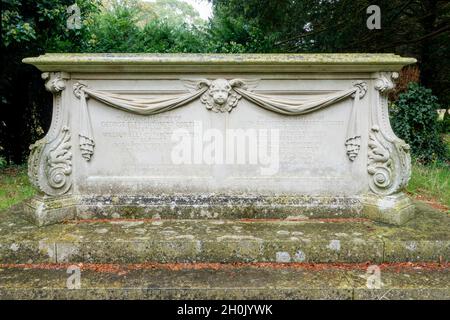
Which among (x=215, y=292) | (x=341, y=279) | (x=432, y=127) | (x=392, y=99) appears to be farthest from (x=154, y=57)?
(x=392, y=99)

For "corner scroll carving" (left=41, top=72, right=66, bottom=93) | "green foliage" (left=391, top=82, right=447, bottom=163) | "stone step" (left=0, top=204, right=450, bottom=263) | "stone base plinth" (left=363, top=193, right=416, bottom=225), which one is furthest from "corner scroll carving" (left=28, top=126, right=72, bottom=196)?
"green foliage" (left=391, top=82, right=447, bottom=163)

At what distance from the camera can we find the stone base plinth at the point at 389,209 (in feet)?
11.5

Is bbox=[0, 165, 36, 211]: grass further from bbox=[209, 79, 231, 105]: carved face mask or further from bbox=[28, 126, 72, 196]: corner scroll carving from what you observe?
bbox=[209, 79, 231, 105]: carved face mask

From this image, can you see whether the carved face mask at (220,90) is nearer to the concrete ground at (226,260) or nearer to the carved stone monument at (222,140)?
the carved stone monument at (222,140)

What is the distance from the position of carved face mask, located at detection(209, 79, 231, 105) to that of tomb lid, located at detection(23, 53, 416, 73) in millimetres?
120

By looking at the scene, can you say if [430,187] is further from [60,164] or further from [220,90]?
[60,164]

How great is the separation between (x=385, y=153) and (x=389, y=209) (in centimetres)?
52

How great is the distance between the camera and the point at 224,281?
278 centimetres

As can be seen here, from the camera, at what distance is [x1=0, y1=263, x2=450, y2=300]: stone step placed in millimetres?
2664

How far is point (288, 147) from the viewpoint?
377cm

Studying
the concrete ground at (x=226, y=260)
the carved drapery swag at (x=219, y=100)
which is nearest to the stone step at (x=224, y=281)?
the concrete ground at (x=226, y=260)

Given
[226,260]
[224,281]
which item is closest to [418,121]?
[226,260]

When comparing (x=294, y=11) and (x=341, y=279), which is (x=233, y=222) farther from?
(x=294, y=11)

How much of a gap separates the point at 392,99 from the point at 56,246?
30.0 feet
